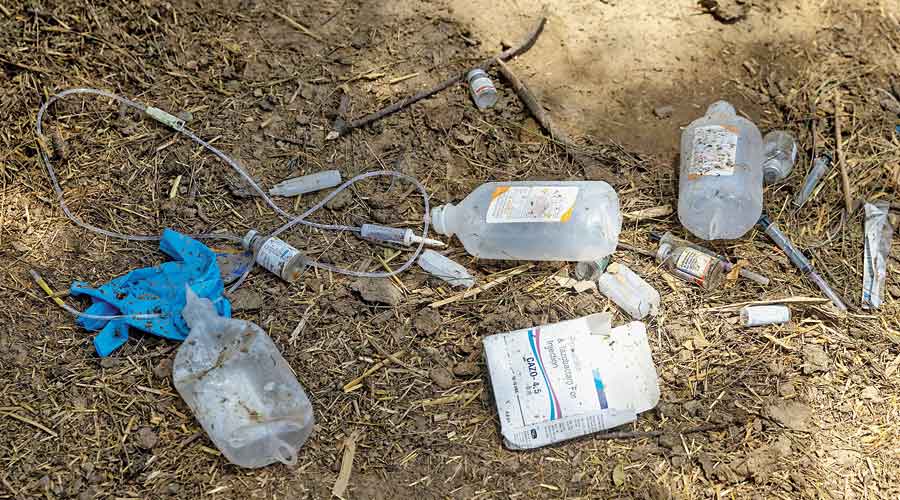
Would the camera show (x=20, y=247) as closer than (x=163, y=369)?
No

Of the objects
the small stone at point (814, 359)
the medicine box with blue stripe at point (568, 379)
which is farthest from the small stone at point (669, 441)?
the small stone at point (814, 359)

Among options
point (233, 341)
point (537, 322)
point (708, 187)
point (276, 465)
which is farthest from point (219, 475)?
point (708, 187)

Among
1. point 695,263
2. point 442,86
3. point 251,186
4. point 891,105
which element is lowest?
point 695,263

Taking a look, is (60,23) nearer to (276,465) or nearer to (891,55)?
(276,465)

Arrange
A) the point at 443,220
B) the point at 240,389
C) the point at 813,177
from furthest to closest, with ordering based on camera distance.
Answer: the point at 813,177
the point at 443,220
the point at 240,389

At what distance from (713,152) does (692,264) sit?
0.45 metres

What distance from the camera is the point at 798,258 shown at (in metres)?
2.83

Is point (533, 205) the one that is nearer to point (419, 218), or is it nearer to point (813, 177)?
point (419, 218)

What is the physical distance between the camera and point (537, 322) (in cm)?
262

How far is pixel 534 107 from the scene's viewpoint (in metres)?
3.15

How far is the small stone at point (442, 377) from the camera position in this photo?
248cm

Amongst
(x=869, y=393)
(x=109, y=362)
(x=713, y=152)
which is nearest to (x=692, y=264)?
(x=713, y=152)

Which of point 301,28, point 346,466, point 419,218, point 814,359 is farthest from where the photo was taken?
point 301,28

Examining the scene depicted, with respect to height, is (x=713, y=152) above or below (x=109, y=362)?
above
